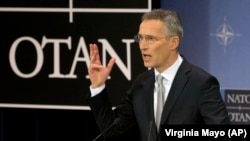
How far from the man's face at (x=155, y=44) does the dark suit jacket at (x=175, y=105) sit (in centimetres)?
7

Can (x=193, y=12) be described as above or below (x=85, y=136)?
above

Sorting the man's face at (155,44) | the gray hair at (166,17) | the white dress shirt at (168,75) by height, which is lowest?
the white dress shirt at (168,75)

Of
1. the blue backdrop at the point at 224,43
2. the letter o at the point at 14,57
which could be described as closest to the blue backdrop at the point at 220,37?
the blue backdrop at the point at 224,43

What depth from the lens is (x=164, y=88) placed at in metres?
2.11

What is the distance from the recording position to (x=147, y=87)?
2.17m

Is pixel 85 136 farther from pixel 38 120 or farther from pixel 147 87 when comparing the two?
pixel 147 87

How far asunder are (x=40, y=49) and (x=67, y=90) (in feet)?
0.93

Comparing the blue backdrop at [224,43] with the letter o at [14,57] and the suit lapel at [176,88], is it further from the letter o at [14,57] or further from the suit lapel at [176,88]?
the suit lapel at [176,88]

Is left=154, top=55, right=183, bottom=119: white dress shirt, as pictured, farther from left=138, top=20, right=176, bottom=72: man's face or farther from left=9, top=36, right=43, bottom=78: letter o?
left=9, top=36, right=43, bottom=78: letter o

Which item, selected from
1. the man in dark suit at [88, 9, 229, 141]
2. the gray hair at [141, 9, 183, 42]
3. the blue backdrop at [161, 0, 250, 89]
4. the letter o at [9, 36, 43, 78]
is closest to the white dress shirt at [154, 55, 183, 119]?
the man in dark suit at [88, 9, 229, 141]

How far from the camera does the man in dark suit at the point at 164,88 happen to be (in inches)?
80.4

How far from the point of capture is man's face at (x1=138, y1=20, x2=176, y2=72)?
2.05m

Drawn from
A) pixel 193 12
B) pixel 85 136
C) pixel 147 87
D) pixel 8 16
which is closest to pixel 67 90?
pixel 85 136

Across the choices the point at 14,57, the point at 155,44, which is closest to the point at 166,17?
the point at 155,44
